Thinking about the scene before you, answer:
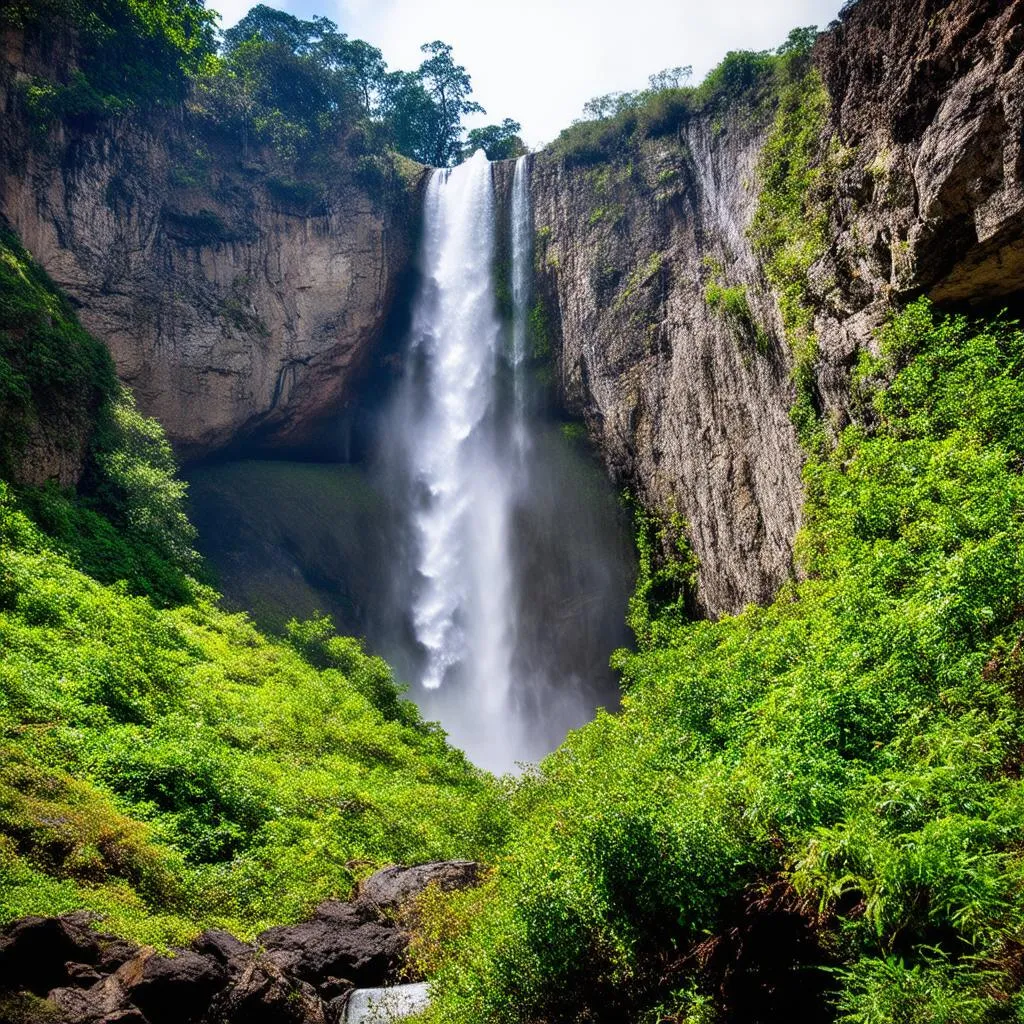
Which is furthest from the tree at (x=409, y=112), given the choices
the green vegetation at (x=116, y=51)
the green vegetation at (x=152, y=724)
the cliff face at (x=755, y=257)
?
the green vegetation at (x=152, y=724)

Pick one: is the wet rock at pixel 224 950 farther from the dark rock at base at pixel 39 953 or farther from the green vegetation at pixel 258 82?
the green vegetation at pixel 258 82

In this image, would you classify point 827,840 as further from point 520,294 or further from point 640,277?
point 520,294

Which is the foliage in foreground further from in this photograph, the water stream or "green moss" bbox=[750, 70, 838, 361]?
the water stream

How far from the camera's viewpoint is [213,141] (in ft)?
90.2

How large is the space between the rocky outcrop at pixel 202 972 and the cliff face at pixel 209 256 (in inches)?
857

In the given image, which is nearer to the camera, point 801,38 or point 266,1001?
point 266,1001

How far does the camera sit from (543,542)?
2597 centimetres

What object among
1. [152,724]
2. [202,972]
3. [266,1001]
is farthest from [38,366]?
[266,1001]

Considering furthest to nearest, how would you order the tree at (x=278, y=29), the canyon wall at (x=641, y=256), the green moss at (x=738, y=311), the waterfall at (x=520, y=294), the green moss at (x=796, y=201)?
the tree at (x=278, y=29) → the waterfall at (x=520, y=294) → the green moss at (x=738, y=311) → the green moss at (x=796, y=201) → the canyon wall at (x=641, y=256)

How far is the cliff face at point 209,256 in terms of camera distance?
2202 centimetres

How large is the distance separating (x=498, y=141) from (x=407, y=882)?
3416 centimetres

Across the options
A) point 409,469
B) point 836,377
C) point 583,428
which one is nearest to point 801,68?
point 836,377

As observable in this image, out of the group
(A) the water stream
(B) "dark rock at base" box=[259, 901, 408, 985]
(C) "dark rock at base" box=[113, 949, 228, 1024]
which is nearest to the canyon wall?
(A) the water stream

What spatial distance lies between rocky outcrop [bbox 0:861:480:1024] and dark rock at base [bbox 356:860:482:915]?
1.40 ft
